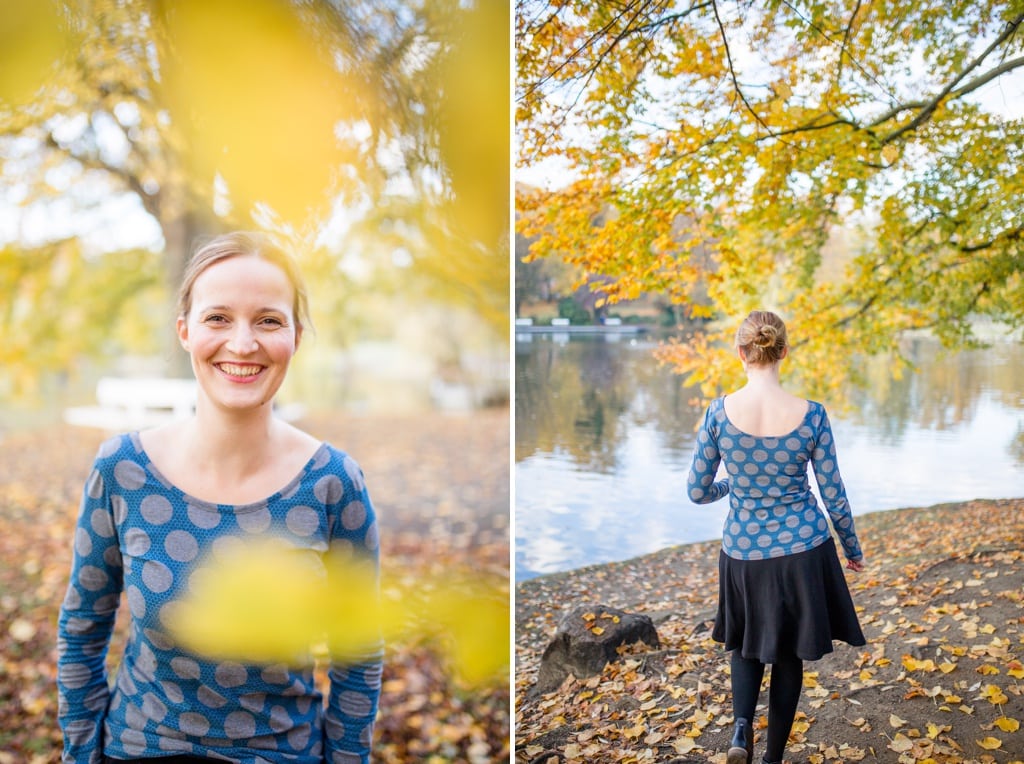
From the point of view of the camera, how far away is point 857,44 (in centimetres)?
198

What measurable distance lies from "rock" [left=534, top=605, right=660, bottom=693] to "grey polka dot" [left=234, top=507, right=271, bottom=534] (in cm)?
128

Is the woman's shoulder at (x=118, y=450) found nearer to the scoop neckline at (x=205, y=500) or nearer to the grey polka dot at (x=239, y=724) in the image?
the scoop neckline at (x=205, y=500)

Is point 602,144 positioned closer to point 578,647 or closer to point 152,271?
point 578,647

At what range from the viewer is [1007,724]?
6.14 feet

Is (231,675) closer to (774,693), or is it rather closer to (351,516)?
(351,516)

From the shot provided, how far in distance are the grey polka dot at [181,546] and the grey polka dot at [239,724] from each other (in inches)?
8.9

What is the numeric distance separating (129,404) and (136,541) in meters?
3.59

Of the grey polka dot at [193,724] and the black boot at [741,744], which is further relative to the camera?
the black boot at [741,744]

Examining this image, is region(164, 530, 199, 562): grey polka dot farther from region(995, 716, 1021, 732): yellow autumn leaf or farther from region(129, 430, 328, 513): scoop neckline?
region(995, 716, 1021, 732): yellow autumn leaf

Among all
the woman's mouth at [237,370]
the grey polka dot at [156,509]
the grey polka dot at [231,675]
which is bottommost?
the grey polka dot at [231,675]

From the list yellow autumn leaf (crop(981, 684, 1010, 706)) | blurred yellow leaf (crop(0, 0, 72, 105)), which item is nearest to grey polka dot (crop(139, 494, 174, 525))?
blurred yellow leaf (crop(0, 0, 72, 105))

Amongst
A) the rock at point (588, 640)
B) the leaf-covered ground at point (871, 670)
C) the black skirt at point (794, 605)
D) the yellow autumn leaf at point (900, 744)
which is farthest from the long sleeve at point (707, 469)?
the yellow autumn leaf at point (900, 744)

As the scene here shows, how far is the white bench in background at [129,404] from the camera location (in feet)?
13.2

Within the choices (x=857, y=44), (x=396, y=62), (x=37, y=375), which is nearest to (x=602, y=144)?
(x=857, y=44)
